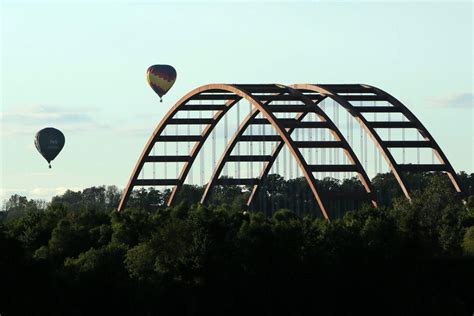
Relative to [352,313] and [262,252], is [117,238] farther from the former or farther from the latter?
[352,313]

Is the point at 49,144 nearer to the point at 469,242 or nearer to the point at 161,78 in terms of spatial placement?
the point at 161,78

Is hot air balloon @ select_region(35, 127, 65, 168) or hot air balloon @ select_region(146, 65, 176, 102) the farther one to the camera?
hot air balloon @ select_region(35, 127, 65, 168)

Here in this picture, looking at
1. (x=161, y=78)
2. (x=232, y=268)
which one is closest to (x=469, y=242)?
(x=232, y=268)

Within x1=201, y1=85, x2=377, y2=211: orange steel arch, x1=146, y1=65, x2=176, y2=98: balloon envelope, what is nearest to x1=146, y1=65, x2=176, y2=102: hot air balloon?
x1=146, y1=65, x2=176, y2=98: balloon envelope

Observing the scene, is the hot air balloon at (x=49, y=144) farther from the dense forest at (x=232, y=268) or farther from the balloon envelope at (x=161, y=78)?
the dense forest at (x=232, y=268)

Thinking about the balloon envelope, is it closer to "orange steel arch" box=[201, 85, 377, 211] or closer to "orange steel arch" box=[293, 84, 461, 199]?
"orange steel arch" box=[201, 85, 377, 211]

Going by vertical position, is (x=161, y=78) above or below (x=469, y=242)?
above

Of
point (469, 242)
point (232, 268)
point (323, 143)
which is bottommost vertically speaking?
point (232, 268)

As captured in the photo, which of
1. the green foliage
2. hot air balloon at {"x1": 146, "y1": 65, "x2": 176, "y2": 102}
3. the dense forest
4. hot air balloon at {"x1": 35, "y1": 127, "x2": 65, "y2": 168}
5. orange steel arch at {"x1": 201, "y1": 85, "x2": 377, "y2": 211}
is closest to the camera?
the dense forest
